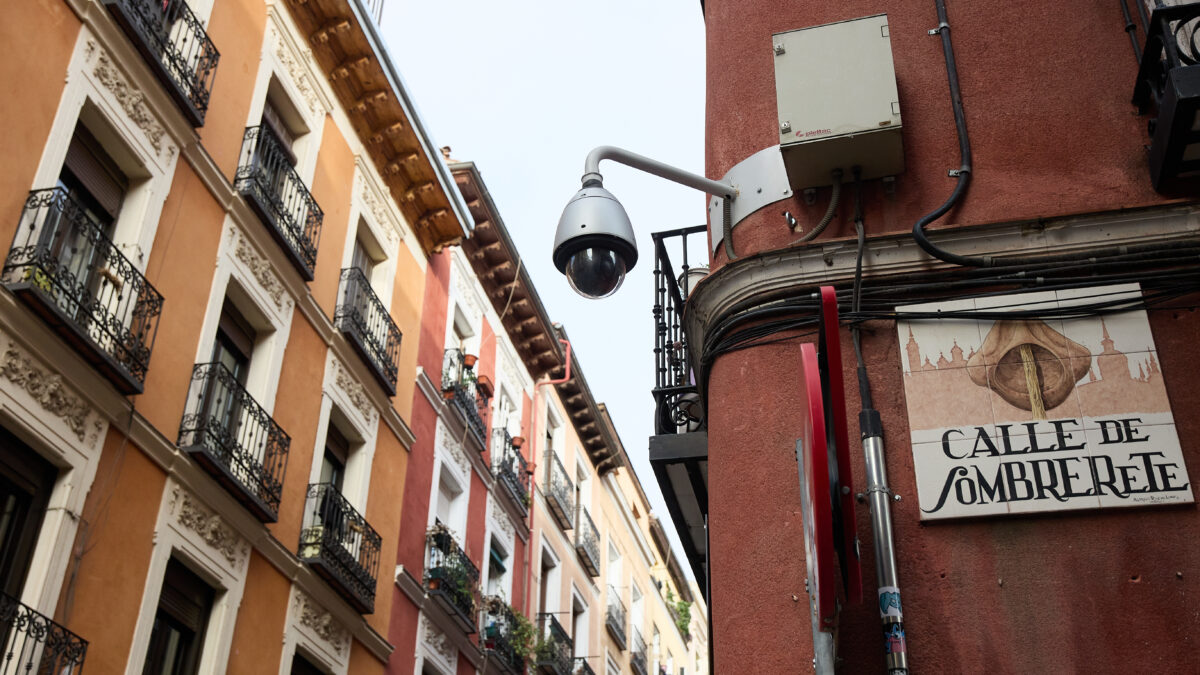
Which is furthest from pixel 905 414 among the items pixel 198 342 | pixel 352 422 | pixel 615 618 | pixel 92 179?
pixel 615 618

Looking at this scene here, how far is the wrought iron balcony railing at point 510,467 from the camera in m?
24.9

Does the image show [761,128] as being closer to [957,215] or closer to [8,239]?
[957,215]

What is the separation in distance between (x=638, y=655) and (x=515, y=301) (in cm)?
1301

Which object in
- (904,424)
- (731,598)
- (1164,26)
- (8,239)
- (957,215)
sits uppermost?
(8,239)

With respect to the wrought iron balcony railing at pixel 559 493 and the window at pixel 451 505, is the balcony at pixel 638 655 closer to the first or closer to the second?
the wrought iron balcony railing at pixel 559 493

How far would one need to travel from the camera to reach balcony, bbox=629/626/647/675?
33.8 meters

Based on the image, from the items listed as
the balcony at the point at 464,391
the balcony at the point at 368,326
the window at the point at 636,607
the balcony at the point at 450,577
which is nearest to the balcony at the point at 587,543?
the window at the point at 636,607

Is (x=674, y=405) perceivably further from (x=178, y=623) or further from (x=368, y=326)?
(x=368, y=326)

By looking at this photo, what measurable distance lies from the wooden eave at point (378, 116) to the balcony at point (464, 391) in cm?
234

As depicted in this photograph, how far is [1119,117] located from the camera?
687cm

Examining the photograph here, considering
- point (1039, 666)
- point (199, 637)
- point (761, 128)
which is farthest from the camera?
point (199, 637)

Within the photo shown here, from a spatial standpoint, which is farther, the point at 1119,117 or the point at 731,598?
the point at 1119,117

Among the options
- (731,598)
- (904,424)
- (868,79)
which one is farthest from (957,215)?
(731,598)

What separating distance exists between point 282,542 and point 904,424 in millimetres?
11175
